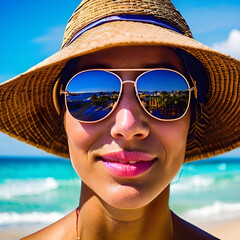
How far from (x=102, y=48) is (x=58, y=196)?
1263 cm

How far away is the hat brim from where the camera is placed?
1778 millimetres

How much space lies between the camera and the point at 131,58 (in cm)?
182

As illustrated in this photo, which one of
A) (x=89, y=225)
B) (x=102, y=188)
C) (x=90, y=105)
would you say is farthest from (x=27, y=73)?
(x=89, y=225)

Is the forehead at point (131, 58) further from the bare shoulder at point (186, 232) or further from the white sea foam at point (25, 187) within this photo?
the white sea foam at point (25, 187)

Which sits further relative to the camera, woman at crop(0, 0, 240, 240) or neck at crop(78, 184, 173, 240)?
neck at crop(78, 184, 173, 240)

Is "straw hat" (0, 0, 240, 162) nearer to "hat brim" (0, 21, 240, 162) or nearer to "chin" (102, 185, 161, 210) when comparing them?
"hat brim" (0, 21, 240, 162)

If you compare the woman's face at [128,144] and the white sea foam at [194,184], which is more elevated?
the white sea foam at [194,184]

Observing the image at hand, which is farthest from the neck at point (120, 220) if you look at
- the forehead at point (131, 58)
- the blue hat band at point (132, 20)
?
the blue hat band at point (132, 20)

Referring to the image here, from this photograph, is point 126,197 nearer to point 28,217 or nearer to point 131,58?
point 131,58

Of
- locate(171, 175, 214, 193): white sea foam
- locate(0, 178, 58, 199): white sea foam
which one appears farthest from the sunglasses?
locate(171, 175, 214, 193): white sea foam

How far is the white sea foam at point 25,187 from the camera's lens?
14.9m

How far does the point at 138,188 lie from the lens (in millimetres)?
1758

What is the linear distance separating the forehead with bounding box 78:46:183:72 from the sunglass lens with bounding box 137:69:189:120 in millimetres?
66

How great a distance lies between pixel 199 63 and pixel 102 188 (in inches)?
36.1
